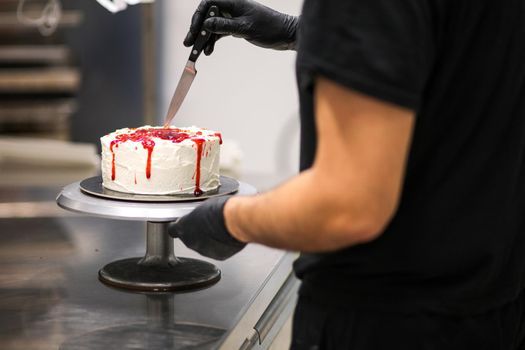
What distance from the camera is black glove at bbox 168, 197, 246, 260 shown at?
1.16 m

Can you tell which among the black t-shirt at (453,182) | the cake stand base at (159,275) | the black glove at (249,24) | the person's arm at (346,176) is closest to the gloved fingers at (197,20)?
the black glove at (249,24)

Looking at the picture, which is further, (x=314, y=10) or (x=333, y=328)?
(x=333, y=328)

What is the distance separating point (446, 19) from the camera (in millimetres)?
992

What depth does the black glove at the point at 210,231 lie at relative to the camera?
3.81 ft

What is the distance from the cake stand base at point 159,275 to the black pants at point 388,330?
0.53 m

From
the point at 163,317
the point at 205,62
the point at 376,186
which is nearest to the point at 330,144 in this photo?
the point at 376,186

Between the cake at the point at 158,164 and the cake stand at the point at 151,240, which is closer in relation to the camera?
the cake stand at the point at 151,240

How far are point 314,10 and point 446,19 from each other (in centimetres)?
17

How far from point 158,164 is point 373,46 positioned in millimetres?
854

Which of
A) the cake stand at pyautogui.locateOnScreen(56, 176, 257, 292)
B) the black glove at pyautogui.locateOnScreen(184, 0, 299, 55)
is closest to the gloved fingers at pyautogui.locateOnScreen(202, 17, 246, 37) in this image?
the black glove at pyautogui.locateOnScreen(184, 0, 299, 55)

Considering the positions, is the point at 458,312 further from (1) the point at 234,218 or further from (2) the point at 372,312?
(1) the point at 234,218

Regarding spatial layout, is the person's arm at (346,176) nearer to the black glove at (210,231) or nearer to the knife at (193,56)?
the black glove at (210,231)

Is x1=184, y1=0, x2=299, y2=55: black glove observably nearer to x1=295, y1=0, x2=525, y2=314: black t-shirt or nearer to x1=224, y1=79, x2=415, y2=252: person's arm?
x1=295, y1=0, x2=525, y2=314: black t-shirt

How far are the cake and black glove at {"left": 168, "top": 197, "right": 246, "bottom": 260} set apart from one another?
408 millimetres
